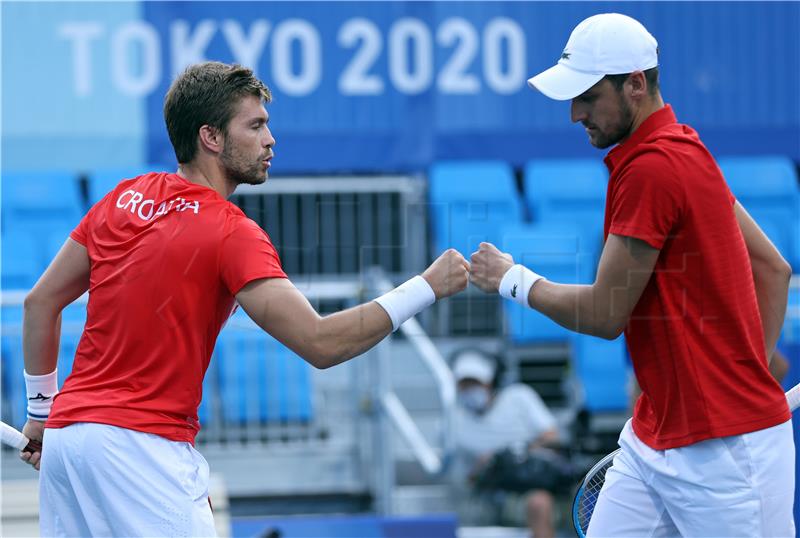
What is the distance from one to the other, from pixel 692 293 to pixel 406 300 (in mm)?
813

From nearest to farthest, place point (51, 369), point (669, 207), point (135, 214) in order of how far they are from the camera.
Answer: point (669, 207) → point (135, 214) → point (51, 369)

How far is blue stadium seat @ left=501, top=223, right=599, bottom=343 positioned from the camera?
27.9ft

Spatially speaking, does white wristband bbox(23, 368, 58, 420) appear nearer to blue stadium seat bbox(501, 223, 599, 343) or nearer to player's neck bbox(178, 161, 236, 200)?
player's neck bbox(178, 161, 236, 200)

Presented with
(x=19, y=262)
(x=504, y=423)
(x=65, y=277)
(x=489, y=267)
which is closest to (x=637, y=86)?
(x=489, y=267)

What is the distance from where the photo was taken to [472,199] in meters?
9.54

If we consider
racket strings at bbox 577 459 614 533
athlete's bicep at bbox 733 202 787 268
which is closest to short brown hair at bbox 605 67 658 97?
athlete's bicep at bbox 733 202 787 268

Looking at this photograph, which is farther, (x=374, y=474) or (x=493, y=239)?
(x=493, y=239)

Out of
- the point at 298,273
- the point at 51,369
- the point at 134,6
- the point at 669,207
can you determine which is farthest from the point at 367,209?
the point at 669,207

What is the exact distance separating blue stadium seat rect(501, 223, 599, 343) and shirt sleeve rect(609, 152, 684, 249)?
5096 mm

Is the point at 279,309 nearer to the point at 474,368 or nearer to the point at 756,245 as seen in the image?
the point at 756,245

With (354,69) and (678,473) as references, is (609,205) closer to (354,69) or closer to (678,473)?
(678,473)

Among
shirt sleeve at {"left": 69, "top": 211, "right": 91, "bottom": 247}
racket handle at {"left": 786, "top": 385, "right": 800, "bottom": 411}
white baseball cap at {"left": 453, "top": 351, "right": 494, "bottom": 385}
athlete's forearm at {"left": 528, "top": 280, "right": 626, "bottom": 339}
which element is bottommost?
white baseball cap at {"left": 453, "top": 351, "right": 494, "bottom": 385}

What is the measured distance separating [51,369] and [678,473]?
1.98 meters

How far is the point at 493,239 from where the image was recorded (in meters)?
8.96
